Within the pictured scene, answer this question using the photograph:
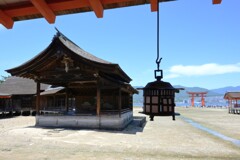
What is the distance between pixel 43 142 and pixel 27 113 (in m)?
20.9

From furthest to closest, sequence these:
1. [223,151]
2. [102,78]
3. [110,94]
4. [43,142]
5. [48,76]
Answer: [110,94], [48,76], [102,78], [43,142], [223,151]

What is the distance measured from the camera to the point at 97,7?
313 cm

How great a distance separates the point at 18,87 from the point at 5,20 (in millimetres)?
32550

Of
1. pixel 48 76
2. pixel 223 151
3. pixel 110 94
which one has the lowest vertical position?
pixel 223 151

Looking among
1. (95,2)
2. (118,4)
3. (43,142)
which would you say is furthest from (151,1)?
(43,142)

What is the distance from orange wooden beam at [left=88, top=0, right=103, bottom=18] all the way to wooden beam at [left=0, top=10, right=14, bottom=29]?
4.60 ft

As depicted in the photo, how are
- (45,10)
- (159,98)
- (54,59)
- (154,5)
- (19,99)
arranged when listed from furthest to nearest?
1. (19,99)
2. (54,59)
3. (159,98)
4. (45,10)
5. (154,5)

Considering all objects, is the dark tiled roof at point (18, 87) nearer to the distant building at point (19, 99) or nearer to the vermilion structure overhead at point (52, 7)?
the distant building at point (19, 99)

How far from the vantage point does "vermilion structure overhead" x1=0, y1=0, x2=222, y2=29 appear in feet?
10.2

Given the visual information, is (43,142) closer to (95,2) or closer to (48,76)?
(48,76)

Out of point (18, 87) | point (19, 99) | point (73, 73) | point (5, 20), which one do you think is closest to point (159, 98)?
point (5, 20)

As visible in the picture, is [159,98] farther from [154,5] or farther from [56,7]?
[56,7]

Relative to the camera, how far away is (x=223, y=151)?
10.6 metres

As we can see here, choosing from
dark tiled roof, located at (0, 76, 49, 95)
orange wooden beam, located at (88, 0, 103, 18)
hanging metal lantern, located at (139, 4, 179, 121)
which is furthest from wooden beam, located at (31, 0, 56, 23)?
dark tiled roof, located at (0, 76, 49, 95)
